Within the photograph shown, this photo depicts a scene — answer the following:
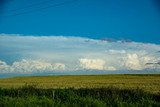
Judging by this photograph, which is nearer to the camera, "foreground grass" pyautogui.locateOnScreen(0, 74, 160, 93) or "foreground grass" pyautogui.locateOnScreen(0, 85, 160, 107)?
"foreground grass" pyautogui.locateOnScreen(0, 85, 160, 107)

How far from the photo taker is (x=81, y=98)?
21.1 meters

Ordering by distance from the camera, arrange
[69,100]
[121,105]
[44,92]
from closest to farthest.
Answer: [121,105], [69,100], [44,92]

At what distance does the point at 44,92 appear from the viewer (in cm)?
2627

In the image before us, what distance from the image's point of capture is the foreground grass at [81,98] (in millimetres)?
19078

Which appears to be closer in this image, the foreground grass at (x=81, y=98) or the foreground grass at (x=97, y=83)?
Answer: the foreground grass at (x=81, y=98)

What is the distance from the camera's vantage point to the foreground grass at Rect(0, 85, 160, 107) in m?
19.1

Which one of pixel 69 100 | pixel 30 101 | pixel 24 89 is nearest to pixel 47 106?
pixel 30 101

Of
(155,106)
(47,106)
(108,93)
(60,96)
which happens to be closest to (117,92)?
(108,93)

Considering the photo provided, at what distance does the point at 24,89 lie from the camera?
27812mm

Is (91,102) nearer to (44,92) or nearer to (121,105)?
(121,105)

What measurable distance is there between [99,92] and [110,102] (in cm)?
473

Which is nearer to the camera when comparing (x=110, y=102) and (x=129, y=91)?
(x=110, y=102)

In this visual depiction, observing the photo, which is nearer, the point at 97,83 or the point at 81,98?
the point at 81,98

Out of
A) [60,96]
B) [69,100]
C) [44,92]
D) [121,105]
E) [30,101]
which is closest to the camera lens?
[121,105]
